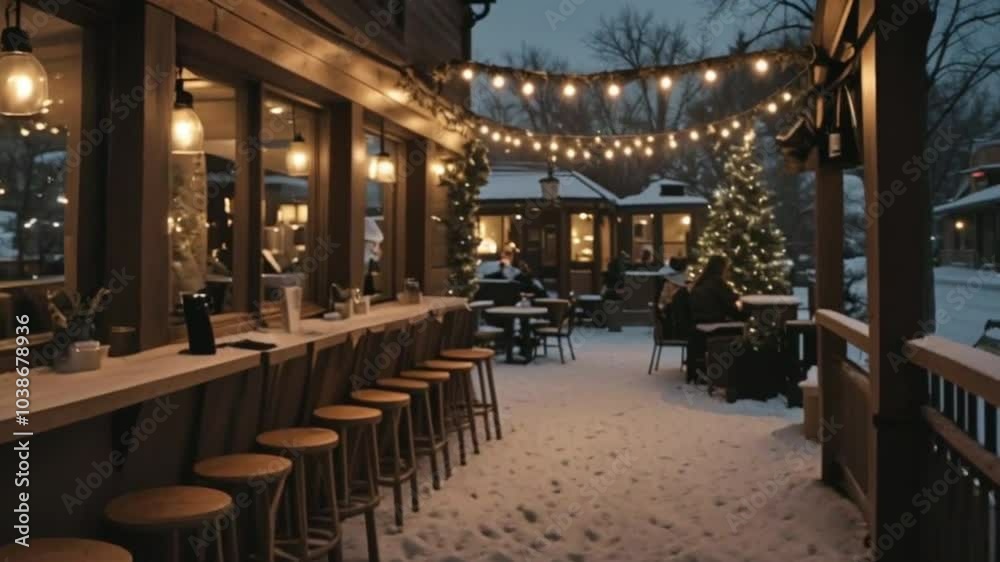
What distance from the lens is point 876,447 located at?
3.46 metres

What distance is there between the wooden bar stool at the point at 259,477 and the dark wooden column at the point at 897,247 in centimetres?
251

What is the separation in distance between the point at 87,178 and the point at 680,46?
32.4 m

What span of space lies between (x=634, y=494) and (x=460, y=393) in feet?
7.05

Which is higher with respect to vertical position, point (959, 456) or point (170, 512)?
point (959, 456)

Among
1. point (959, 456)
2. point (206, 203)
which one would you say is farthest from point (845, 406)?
point (206, 203)

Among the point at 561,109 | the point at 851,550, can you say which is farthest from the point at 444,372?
the point at 561,109

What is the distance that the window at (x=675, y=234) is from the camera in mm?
22172

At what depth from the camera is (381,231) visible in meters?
7.57

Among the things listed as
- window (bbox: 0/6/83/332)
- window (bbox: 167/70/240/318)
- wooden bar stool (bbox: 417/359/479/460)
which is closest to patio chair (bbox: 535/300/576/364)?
wooden bar stool (bbox: 417/359/479/460)

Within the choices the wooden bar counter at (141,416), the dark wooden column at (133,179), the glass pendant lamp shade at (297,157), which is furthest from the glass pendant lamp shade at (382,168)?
the dark wooden column at (133,179)

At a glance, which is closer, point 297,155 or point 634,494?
point 634,494

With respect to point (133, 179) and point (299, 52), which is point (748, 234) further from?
point (133, 179)

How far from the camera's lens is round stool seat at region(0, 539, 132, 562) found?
209 cm

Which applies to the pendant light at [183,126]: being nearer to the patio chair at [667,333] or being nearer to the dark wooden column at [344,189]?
the dark wooden column at [344,189]
